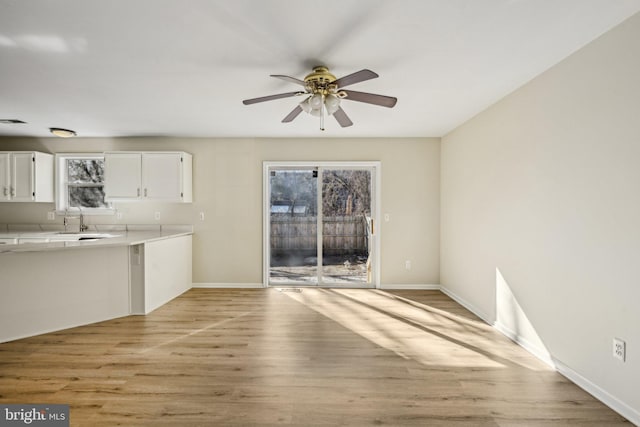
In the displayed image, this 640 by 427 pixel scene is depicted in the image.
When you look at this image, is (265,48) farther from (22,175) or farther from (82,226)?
(22,175)

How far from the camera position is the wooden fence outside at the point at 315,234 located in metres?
4.80

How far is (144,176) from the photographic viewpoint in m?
4.40

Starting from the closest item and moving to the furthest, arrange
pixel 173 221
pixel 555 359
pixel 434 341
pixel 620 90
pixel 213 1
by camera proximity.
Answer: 1. pixel 213 1
2. pixel 620 90
3. pixel 555 359
4. pixel 434 341
5. pixel 173 221

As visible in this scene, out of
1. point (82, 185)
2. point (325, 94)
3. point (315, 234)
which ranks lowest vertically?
point (315, 234)

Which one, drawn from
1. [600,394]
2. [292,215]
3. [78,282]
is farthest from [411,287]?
[78,282]

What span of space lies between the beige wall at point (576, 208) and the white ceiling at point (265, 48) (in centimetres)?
26

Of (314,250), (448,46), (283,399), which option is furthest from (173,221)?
(448,46)

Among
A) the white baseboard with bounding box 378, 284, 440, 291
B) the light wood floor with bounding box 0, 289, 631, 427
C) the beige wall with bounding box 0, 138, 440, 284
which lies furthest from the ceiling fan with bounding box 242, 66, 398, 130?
the white baseboard with bounding box 378, 284, 440, 291

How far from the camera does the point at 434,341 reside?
A: 9.27 ft

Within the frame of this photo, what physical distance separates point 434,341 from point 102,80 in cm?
389

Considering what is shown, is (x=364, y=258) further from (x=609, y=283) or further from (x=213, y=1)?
(x=213, y=1)

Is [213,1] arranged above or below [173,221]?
above

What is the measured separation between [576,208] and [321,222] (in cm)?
322

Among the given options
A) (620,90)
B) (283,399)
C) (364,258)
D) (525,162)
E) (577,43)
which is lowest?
(283,399)
